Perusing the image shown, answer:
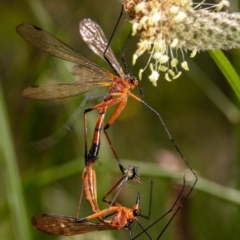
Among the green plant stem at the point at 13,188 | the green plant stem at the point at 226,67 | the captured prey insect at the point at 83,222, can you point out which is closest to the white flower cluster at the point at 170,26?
the green plant stem at the point at 226,67

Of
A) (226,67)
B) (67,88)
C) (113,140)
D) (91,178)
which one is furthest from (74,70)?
(113,140)

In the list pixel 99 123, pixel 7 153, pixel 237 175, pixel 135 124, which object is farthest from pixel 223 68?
pixel 135 124

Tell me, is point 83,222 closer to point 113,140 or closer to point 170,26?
point 170,26

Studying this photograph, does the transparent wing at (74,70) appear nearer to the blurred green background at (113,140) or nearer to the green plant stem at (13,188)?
the blurred green background at (113,140)

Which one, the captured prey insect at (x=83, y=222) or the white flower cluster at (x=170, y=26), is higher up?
the white flower cluster at (x=170, y=26)

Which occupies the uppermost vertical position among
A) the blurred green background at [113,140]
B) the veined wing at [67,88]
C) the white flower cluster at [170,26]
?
the white flower cluster at [170,26]

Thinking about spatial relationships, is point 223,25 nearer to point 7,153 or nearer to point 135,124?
point 7,153
